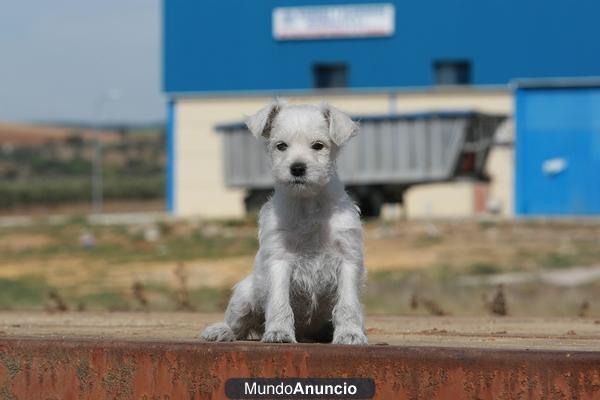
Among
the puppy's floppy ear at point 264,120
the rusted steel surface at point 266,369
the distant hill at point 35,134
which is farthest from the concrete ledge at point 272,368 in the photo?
the distant hill at point 35,134

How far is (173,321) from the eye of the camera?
993 centimetres

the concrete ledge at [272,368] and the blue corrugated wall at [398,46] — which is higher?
the blue corrugated wall at [398,46]

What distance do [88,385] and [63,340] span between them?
293 millimetres

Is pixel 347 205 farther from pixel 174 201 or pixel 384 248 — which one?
pixel 174 201

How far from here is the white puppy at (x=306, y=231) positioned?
7.58 meters

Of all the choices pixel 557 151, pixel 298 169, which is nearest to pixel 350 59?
pixel 557 151

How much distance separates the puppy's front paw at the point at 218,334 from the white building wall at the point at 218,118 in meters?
40.3

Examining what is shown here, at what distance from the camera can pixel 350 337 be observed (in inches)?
291

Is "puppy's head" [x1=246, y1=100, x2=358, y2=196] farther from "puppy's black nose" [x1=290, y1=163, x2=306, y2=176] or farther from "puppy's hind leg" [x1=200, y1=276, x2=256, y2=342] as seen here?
"puppy's hind leg" [x1=200, y1=276, x2=256, y2=342]

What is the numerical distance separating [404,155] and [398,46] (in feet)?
27.7

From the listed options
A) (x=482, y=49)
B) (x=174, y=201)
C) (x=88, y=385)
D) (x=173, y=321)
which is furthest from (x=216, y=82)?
(x=88, y=385)

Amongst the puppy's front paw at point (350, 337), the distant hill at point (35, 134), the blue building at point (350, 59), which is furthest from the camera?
the distant hill at point (35, 134)

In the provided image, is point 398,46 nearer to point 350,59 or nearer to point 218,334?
point 350,59

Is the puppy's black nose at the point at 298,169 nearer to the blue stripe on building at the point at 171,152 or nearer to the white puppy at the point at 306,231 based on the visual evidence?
the white puppy at the point at 306,231
